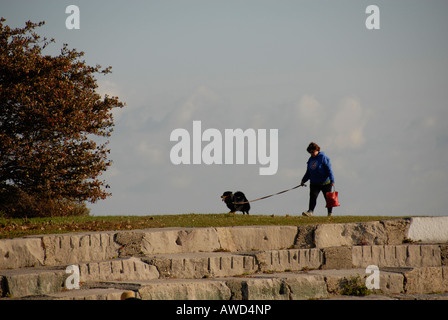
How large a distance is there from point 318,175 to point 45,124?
7.95m

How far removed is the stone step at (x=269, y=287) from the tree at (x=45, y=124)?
9242mm

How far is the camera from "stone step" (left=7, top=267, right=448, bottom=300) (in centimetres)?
791

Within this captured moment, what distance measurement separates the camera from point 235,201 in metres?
17.5

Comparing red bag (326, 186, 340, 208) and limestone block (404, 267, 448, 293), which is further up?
red bag (326, 186, 340, 208)

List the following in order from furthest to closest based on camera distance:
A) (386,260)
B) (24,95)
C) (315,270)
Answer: (24,95), (386,260), (315,270)

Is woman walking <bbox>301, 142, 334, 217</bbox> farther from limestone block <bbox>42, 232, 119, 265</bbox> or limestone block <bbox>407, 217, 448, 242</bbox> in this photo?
limestone block <bbox>42, 232, 119, 265</bbox>

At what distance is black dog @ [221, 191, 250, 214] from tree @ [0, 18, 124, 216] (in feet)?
12.1

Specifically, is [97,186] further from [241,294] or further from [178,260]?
[241,294]

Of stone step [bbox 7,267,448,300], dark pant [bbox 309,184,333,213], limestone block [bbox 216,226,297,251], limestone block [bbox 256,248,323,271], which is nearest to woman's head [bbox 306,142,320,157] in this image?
dark pant [bbox 309,184,333,213]

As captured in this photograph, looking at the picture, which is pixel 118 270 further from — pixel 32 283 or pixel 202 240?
pixel 202 240
